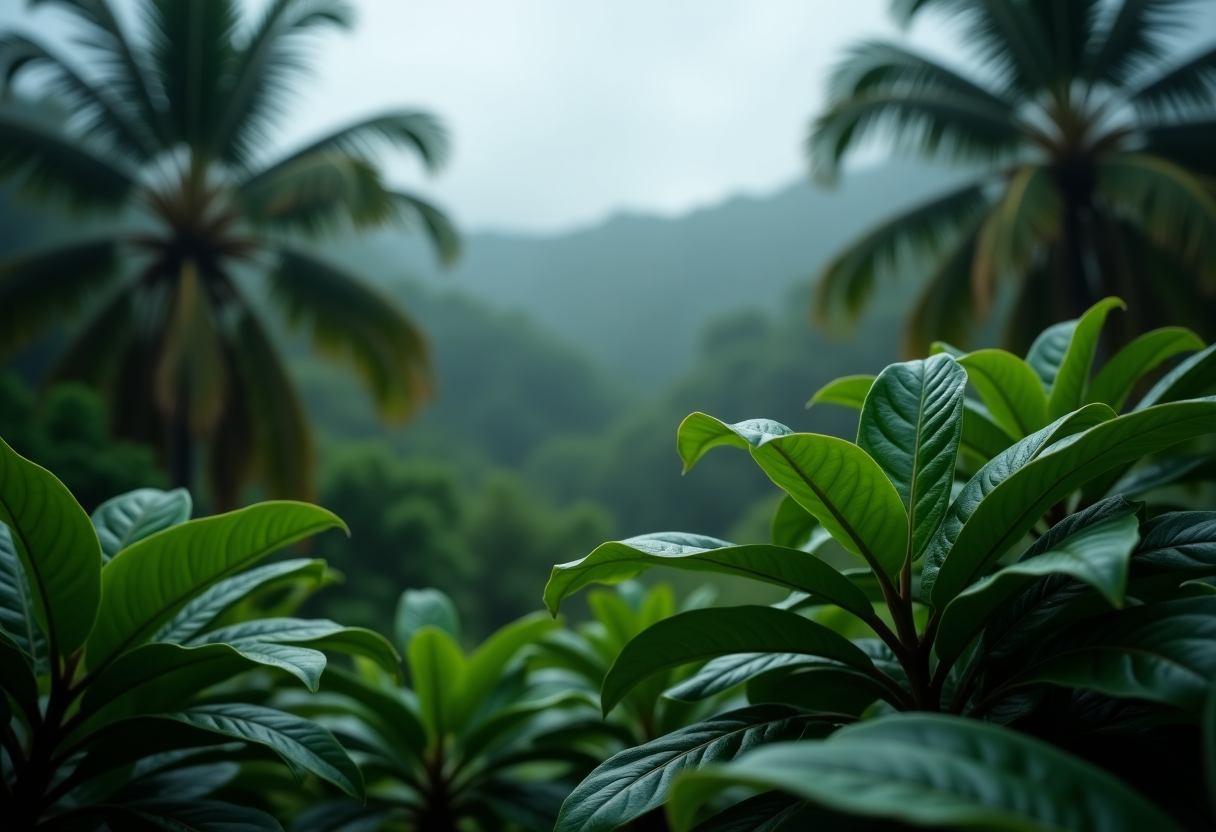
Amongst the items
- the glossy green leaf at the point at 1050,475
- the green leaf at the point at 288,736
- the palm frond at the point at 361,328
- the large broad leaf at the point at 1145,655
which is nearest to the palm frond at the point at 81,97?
the palm frond at the point at 361,328

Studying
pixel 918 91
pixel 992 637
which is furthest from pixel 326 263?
pixel 992 637

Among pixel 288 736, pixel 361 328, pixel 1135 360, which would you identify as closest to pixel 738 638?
pixel 288 736

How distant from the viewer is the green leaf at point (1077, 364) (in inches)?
43.4

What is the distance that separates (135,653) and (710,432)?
2.28ft

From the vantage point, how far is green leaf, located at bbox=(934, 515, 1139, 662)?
59cm

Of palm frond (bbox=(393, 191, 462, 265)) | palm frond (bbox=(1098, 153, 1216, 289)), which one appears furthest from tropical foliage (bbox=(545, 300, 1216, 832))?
palm frond (bbox=(393, 191, 462, 265))

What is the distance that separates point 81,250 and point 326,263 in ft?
5.86

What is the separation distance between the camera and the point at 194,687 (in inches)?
41.4

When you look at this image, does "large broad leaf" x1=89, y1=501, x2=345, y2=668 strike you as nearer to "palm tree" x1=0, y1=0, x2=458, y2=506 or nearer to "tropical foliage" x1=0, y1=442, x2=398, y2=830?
"tropical foliage" x1=0, y1=442, x2=398, y2=830

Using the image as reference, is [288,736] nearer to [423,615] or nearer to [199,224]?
[423,615]

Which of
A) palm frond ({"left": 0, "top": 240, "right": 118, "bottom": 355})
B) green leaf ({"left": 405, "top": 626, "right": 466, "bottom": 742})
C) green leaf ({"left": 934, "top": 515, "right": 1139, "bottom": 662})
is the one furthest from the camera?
palm frond ({"left": 0, "top": 240, "right": 118, "bottom": 355})

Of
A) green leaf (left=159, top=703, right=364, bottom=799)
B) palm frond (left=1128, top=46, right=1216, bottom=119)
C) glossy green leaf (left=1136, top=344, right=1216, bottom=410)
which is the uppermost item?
palm frond (left=1128, top=46, right=1216, bottom=119)

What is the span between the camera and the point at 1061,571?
2.28ft

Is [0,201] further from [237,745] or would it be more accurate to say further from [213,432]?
[237,745]
